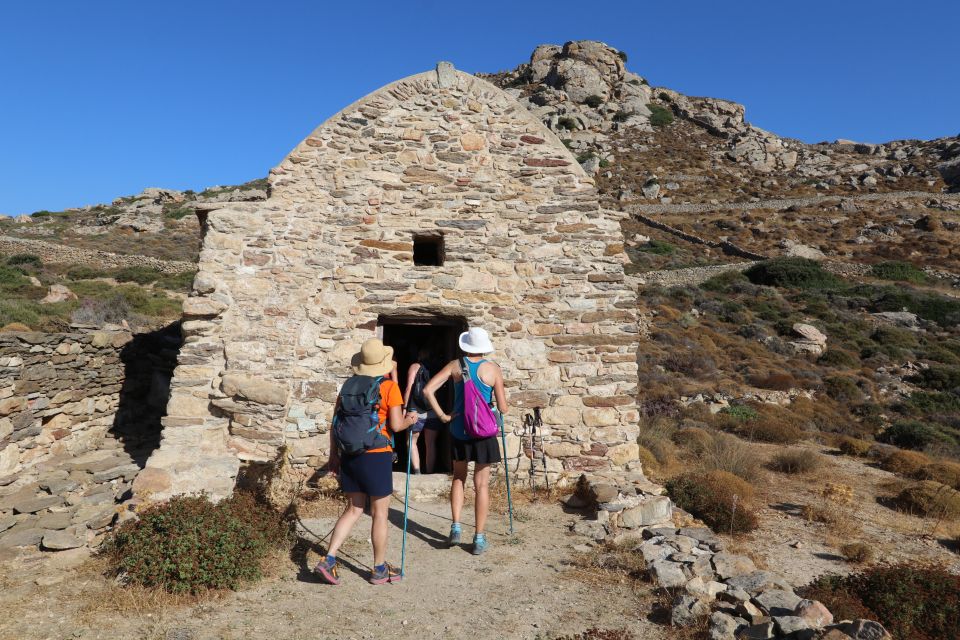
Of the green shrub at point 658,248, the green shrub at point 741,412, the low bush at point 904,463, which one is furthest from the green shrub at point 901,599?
the green shrub at point 658,248

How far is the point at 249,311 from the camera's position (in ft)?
20.8

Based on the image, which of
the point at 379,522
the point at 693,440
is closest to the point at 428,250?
the point at 379,522

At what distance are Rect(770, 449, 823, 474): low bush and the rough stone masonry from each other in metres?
4.64

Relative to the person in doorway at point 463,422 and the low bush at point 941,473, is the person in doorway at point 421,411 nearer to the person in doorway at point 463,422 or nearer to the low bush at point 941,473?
the person in doorway at point 463,422

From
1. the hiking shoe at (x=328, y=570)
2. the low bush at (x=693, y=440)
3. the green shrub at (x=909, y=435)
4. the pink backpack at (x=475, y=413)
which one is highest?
the pink backpack at (x=475, y=413)

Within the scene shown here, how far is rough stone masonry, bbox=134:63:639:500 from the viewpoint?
6.24 metres

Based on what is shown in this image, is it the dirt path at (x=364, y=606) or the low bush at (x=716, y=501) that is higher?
the dirt path at (x=364, y=606)

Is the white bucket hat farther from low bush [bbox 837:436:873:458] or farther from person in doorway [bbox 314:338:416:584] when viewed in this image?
low bush [bbox 837:436:873:458]

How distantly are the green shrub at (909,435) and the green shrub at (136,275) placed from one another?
1020 inches

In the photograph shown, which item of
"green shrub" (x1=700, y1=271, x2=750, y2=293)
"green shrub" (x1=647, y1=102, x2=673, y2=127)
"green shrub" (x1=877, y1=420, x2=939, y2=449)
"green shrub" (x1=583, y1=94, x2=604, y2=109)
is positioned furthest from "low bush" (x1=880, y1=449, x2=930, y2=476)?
"green shrub" (x1=583, y1=94, x2=604, y2=109)

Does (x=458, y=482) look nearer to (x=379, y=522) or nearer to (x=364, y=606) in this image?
(x=379, y=522)

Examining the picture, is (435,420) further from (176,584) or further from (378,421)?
(176,584)

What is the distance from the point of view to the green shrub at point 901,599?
3859 millimetres

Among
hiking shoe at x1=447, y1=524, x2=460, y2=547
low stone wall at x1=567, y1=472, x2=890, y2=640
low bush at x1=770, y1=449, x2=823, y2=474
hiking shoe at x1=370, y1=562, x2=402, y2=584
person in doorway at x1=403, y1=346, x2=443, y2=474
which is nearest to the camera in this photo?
low stone wall at x1=567, y1=472, x2=890, y2=640
